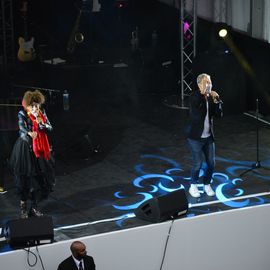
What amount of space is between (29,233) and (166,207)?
4.93 ft

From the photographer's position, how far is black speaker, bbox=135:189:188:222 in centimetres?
777

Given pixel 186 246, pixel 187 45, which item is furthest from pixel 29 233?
pixel 187 45

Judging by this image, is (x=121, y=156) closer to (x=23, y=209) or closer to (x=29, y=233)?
(x=23, y=209)

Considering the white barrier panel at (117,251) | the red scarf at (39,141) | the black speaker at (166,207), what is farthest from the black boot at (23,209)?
the white barrier panel at (117,251)

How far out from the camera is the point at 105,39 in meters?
18.1

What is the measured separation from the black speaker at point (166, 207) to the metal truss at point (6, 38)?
24.8 feet

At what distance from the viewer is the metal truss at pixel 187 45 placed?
13.3 m

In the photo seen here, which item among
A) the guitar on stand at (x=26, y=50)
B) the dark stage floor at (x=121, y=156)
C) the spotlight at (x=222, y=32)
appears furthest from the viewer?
the guitar on stand at (x=26, y=50)

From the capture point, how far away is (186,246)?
25.6 feet

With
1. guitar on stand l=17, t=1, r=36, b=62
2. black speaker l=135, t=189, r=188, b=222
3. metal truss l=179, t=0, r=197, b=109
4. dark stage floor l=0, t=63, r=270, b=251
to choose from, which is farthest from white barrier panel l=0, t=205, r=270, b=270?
guitar on stand l=17, t=1, r=36, b=62

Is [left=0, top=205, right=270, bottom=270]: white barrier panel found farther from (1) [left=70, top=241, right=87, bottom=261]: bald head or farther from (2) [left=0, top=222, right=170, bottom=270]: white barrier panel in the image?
(1) [left=70, top=241, right=87, bottom=261]: bald head

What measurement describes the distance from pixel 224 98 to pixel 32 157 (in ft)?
17.7

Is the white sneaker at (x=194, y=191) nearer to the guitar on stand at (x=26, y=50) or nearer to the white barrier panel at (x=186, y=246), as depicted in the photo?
the white barrier panel at (x=186, y=246)

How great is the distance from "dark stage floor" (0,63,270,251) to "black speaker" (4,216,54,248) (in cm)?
105
